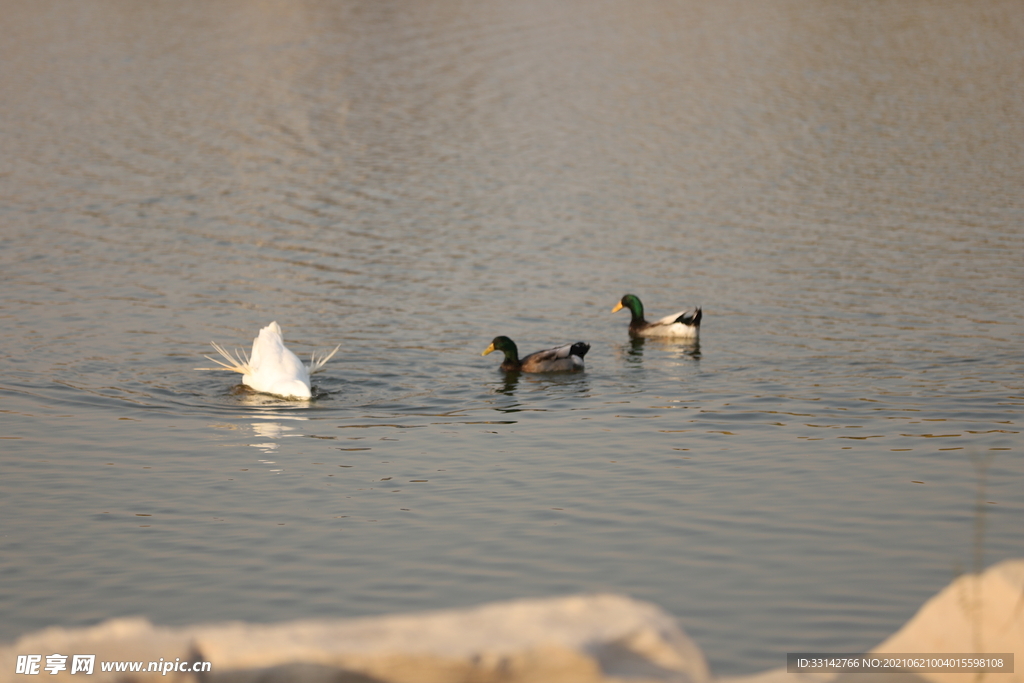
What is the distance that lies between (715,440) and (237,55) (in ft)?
127

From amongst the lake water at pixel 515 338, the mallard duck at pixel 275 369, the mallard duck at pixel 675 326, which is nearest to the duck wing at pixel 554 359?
the lake water at pixel 515 338

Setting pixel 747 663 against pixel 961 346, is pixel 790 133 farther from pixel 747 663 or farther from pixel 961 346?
pixel 747 663

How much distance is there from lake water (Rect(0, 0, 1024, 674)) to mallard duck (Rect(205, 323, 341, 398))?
0.20 meters

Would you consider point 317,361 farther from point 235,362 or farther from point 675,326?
point 675,326

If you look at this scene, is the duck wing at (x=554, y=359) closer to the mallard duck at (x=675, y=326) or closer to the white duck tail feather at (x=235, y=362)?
the mallard duck at (x=675, y=326)

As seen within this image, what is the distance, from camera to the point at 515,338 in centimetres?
1797

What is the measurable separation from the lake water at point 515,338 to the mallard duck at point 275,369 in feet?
0.67

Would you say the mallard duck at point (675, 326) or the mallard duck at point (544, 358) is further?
the mallard duck at point (675, 326)

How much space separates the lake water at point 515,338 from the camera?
9516 mm

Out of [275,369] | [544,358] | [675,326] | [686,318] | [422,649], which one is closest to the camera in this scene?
[422,649]

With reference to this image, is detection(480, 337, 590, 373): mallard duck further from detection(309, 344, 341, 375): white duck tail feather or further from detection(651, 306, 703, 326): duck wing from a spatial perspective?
detection(309, 344, 341, 375): white duck tail feather

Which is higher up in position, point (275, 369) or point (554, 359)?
point (554, 359)

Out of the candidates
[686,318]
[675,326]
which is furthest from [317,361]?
[686,318]

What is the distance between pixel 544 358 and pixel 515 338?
69.0 inches
